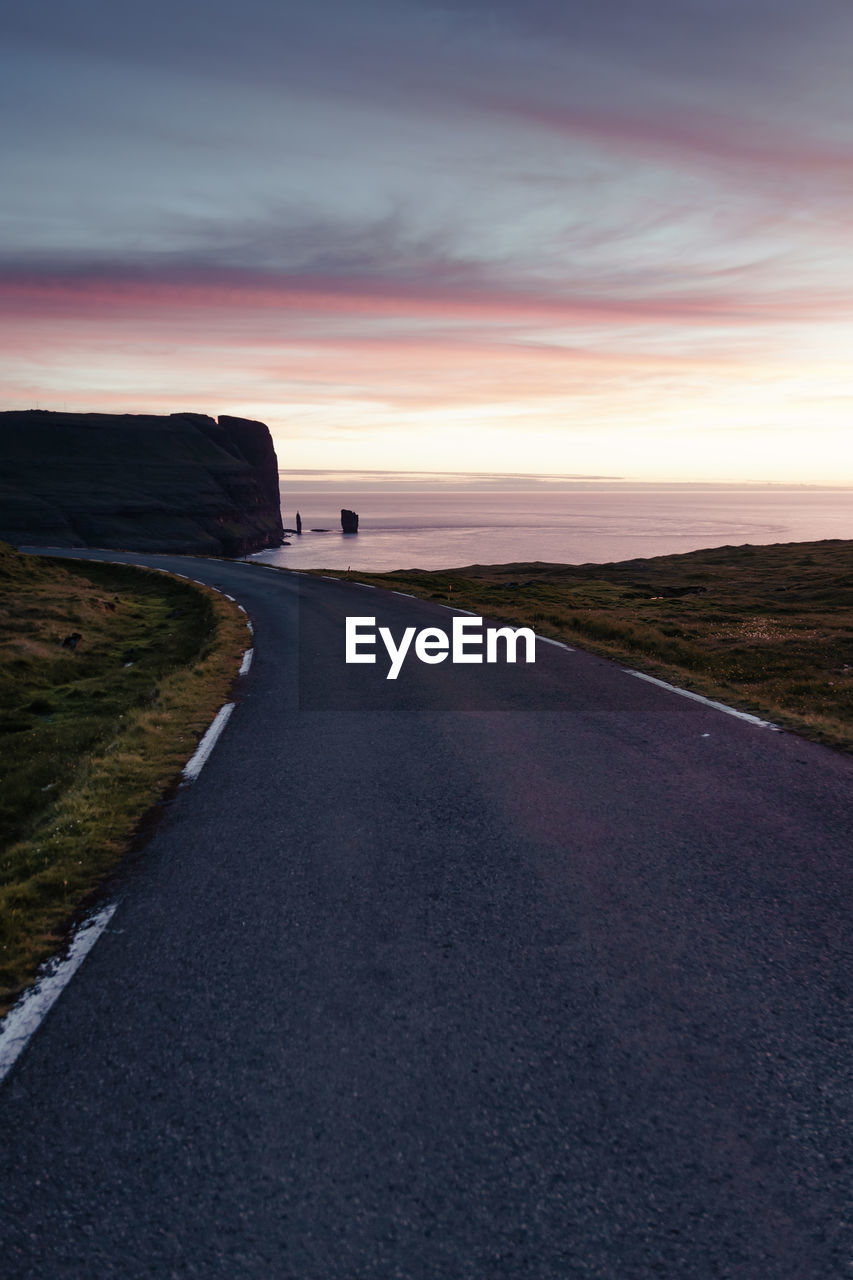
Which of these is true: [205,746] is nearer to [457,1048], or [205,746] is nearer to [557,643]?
[457,1048]

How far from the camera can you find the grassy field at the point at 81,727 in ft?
17.5

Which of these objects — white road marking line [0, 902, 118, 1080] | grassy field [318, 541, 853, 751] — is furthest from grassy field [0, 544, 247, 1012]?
grassy field [318, 541, 853, 751]

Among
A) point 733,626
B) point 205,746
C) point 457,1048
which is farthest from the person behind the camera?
point 733,626

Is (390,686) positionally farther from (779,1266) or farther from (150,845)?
(779,1266)

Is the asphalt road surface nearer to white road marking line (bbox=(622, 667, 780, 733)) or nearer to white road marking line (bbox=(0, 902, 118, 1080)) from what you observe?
white road marking line (bbox=(0, 902, 118, 1080))

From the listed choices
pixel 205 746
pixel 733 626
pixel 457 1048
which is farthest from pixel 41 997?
pixel 733 626

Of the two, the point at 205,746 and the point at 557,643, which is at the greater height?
the point at 557,643

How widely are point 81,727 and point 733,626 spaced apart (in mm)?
19894

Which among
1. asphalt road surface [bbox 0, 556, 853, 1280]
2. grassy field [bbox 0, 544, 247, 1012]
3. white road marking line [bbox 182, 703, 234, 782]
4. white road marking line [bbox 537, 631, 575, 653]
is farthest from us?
white road marking line [bbox 537, 631, 575, 653]

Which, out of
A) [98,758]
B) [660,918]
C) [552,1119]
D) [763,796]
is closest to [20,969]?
[552,1119]

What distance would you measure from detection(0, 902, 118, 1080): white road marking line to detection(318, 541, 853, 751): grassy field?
7.78 meters

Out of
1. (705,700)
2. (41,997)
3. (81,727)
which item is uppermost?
(705,700)

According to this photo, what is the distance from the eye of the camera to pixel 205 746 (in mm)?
8984

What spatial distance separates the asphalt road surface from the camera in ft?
8.59
